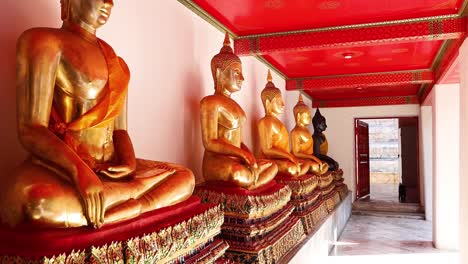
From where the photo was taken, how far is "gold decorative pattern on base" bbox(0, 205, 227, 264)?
1.29 meters

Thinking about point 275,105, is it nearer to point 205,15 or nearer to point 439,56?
point 205,15

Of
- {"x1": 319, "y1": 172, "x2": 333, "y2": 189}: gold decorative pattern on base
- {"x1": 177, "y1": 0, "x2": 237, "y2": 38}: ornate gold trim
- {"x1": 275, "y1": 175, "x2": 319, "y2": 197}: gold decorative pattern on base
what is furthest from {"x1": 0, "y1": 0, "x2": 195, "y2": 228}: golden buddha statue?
{"x1": 319, "y1": 172, "x2": 333, "y2": 189}: gold decorative pattern on base

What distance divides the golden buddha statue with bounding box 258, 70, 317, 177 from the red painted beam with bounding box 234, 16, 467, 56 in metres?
0.60

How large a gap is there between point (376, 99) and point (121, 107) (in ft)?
25.5

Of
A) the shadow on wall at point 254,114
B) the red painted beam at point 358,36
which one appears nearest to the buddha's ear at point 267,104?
the shadow on wall at point 254,114

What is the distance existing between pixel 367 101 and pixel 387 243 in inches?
159

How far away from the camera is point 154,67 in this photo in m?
2.76

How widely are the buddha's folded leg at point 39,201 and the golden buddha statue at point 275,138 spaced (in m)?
2.96

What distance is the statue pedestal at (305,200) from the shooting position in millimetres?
4078

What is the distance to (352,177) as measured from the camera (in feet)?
29.5

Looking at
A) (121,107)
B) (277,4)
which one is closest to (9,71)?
(121,107)

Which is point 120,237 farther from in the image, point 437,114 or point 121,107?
point 437,114

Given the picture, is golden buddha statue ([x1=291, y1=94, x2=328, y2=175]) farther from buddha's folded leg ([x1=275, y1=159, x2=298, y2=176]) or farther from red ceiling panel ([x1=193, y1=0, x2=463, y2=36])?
red ceiling panel ([x1=193, y1=0, x2=463, y2=36])

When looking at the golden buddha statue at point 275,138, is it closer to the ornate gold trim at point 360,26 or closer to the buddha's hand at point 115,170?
the ornate gold trim at point 360,26
